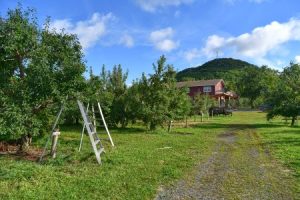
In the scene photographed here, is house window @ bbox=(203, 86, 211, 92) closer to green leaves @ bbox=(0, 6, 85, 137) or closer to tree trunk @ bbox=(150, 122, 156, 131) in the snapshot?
tree trunk @ bbox=(150, 122, 156, 131)

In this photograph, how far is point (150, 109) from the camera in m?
21.6

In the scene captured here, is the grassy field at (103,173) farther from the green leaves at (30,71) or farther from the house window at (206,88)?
the house window at (206,88)

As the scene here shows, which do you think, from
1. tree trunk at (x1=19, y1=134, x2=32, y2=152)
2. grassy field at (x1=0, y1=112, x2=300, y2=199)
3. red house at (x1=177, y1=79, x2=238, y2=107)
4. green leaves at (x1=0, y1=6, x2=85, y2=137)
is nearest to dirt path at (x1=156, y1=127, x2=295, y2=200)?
grassy field at (x1=0, y1=112, x2=300, y2=199)

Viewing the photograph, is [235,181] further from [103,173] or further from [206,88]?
[206,88]

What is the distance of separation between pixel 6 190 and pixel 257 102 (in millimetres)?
68581

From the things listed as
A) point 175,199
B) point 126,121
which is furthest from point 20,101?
point 126,121

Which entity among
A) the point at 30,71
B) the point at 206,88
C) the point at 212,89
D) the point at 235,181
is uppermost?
the point at 206,88

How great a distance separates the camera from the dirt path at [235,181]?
718 centimetres

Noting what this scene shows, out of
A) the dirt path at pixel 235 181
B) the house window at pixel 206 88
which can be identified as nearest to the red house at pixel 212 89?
the house window at pixel 206 88

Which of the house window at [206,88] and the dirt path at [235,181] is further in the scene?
the house window at [206,88]

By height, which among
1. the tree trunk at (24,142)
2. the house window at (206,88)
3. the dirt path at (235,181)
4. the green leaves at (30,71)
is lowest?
the dirt path at (235,181)

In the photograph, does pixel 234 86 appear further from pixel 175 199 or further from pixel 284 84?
pixel 175 199

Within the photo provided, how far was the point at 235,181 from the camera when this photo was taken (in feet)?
27.2

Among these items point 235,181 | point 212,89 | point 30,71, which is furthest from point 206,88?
point 235,181
